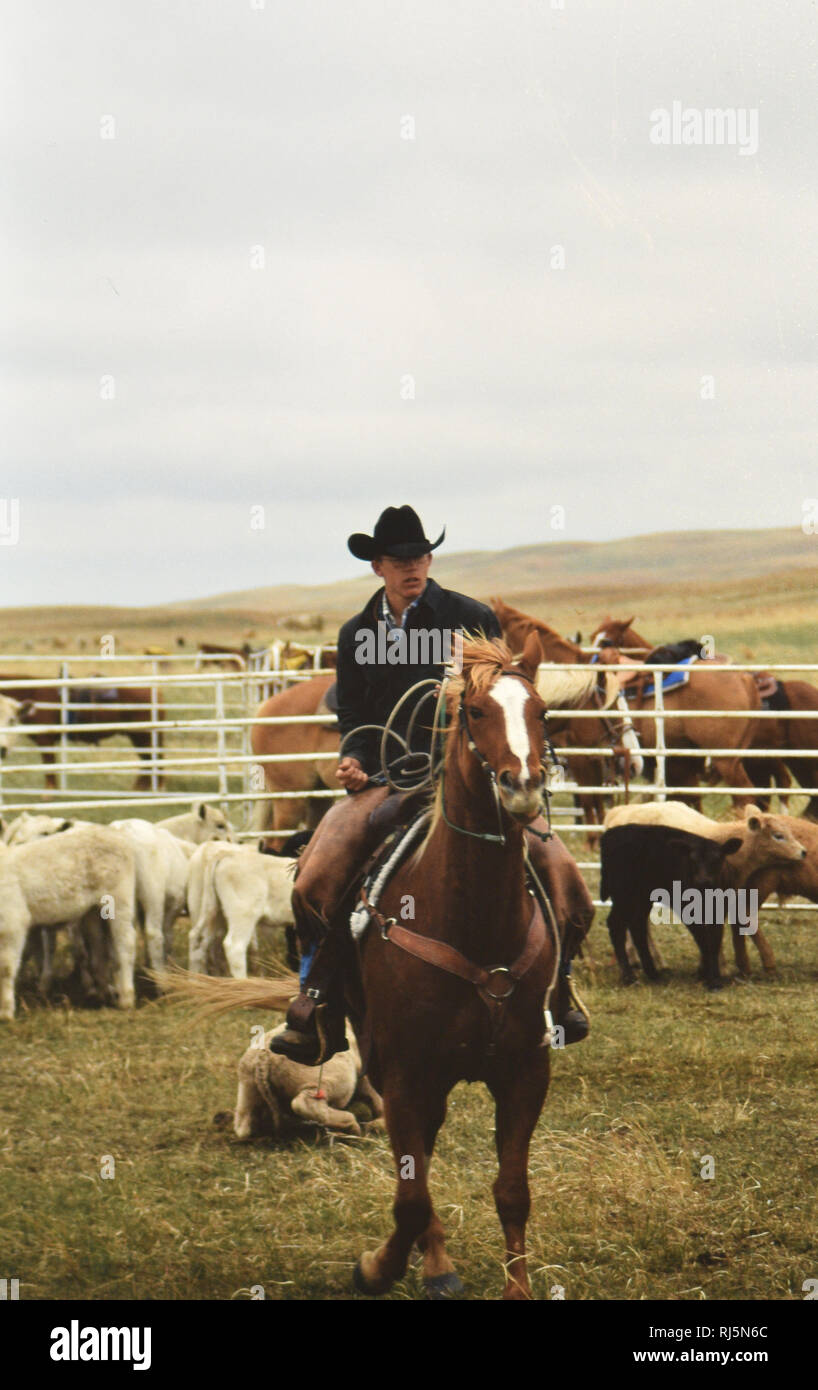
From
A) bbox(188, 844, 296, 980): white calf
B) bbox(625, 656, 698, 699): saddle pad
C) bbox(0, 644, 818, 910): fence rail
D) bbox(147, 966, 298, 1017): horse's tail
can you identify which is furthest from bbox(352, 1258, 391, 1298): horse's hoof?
bbox(625, 656, 698, 699): saddle pad

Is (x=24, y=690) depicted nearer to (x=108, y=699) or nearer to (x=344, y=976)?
(x=108, y=699)

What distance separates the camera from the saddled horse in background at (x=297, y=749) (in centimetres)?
1230

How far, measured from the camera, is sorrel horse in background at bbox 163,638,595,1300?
4.11 metres

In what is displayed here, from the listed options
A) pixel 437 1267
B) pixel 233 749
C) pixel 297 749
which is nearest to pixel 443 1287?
pixel 437 1267

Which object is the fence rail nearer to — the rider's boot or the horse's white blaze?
the rider's boot

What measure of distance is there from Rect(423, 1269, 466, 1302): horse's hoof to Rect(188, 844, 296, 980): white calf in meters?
4.55

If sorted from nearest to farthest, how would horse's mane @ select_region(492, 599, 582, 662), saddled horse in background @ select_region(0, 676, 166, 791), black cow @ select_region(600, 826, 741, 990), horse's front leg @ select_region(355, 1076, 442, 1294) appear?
1. horse's front leg @ select_region(355, 1076, 442, 1294)
2. black cow @ select_region(600, 826, 741, 990)
3. horse's mane @ select_region(492, 599, 582, 662)
4. saddled horse in background @ select_region(0, 676, 166, 791)

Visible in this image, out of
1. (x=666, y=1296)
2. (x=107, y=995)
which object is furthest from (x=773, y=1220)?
(x=107, y=995)

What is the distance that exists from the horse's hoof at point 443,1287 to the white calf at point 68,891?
15.5 feet

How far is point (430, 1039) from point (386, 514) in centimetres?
167

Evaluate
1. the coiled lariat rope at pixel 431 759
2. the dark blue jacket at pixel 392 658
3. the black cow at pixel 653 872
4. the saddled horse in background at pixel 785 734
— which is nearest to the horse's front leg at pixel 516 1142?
the coiled lariat rope at pixel 431 759

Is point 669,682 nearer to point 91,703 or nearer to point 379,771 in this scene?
point 379,771

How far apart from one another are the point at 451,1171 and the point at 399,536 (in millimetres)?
2654

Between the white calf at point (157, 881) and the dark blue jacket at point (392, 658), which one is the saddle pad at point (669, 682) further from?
the dark blue jacket at point (392, 658)
